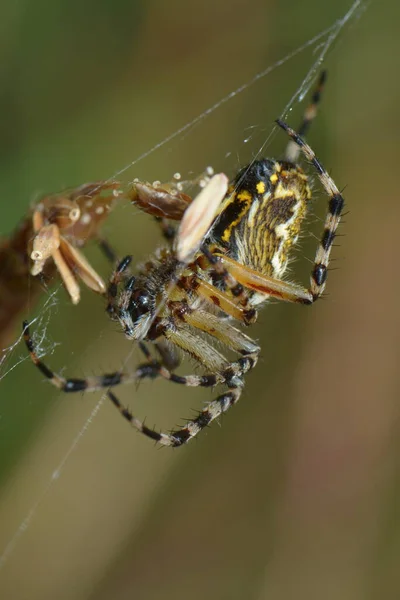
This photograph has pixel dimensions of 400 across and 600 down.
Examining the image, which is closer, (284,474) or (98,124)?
(98,124)

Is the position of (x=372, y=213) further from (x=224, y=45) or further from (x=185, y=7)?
(x=185, y=7)

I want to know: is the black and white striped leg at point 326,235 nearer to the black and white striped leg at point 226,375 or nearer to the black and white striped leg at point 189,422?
the black and white striped leg at point 226,375

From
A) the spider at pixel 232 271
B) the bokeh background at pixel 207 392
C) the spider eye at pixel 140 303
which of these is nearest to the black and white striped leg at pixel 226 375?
the spider at pixel 232 271

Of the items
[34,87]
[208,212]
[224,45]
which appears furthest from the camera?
[224,45]

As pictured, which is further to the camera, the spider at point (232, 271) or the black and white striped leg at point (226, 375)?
the black and white striped leg at point (226, 375)

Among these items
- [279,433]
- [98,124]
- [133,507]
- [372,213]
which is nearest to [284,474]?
[279,433]

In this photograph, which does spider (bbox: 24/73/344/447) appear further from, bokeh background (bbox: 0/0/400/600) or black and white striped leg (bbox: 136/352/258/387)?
bokeh background (bbox: 0/0/400/600)

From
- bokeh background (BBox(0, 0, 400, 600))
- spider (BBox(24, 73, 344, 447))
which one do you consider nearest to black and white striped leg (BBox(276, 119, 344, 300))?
spider (BBox(24, 73, 344, 447))

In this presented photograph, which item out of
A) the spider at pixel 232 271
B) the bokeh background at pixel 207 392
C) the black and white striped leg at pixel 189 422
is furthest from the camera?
the bokeh background at pixel 207 392

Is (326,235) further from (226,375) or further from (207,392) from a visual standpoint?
(207,392)
